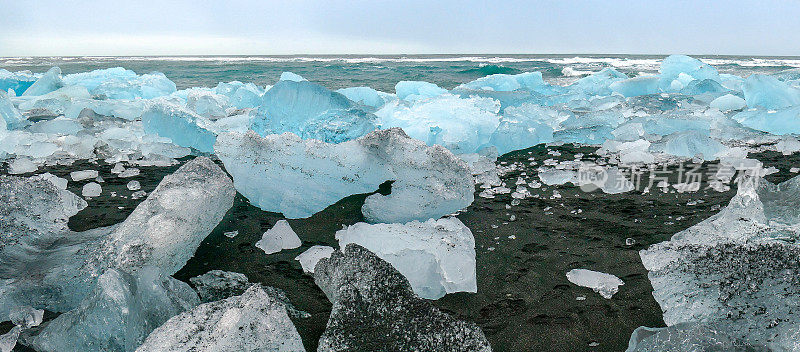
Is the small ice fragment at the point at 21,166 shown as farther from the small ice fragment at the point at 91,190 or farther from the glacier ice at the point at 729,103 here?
the glacier ice at the point at 729,103

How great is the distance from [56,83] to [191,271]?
689 cm

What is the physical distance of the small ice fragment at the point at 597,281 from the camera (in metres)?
1.54

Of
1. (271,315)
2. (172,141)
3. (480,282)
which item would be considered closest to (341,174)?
(480,282)

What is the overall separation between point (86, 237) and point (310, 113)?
2.24 meters

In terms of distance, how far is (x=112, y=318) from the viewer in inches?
Answer: 49.7

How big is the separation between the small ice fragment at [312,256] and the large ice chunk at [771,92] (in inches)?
212

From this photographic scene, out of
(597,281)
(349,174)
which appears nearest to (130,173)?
(349,174)

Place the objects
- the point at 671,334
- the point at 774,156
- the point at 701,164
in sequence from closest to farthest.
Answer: the point at 671,334 < the point at 701,164 < the point at 774,156

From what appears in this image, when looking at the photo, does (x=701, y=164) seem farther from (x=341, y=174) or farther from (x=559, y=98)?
(x=559, y=98)

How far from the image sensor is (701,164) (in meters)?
3.06

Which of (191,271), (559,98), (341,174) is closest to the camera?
(191,271)

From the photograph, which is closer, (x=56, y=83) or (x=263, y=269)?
(x=263, y=269)

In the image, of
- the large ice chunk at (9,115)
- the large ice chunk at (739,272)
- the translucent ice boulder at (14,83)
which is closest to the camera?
the large ice chunk at (739,272)

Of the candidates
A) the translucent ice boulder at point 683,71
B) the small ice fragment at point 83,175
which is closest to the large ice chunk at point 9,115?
the small ice fragment at point 83,175
